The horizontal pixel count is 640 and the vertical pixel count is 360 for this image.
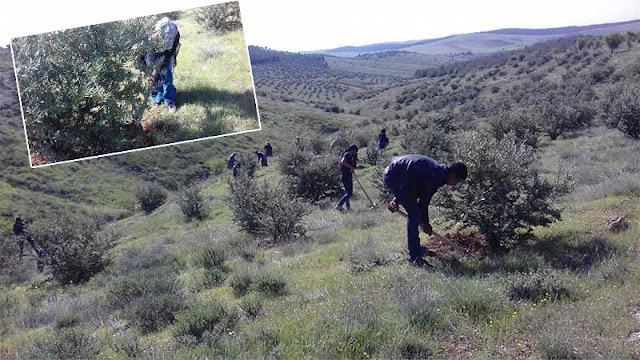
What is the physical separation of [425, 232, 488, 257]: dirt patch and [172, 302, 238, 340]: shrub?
3194mm

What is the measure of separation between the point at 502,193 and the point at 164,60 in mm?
5597

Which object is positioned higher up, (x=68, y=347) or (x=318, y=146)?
(x=318, y=146)

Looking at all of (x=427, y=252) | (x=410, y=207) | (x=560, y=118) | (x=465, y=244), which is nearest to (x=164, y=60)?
(x=410, y=207)

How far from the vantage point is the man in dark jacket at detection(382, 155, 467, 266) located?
6.77 metres

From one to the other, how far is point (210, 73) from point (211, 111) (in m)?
0.63

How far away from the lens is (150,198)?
30.7 metres

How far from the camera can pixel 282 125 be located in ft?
178

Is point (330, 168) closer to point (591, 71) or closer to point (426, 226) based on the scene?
point (426, 226)

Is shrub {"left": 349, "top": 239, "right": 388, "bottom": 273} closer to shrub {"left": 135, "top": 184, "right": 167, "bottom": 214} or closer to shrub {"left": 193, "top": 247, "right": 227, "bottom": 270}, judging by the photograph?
shrub {"left": 193, "top": 247, "right": 227, "bottom": 270}

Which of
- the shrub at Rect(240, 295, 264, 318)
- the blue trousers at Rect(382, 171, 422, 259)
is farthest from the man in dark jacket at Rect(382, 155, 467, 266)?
the shrub at Rect(240, 295, 264, 318)

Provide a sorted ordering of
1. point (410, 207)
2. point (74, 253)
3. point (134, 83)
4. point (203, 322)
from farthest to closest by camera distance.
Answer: point (74, 253) < point (134, 83) < point (410, 207) < point (203, 322)

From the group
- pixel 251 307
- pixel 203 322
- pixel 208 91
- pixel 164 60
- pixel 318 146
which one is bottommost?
pixel 251 307

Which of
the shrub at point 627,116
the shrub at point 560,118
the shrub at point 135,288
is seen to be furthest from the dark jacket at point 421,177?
the shrub at point 560,118

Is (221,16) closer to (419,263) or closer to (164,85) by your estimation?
(164,85)
